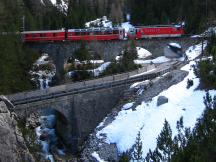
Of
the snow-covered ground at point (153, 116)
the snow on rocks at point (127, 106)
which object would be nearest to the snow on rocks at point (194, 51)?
the snow-covered ground at point (153, 116)

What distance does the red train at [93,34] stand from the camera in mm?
60281

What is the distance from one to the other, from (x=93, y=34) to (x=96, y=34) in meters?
0.39

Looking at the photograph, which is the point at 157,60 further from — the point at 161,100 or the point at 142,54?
the point at 161,100

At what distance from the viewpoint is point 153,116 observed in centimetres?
3488

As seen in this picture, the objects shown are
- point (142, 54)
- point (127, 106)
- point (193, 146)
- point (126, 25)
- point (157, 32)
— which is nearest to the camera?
point (193, 146)

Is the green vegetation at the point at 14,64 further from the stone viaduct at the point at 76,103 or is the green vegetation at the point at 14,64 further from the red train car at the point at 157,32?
the red train car at the point at 157,32

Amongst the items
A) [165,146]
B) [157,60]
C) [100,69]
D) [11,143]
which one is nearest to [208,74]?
[165,146]

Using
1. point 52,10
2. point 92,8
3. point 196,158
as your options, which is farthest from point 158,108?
point 92,8

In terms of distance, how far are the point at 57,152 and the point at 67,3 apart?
2499 inches

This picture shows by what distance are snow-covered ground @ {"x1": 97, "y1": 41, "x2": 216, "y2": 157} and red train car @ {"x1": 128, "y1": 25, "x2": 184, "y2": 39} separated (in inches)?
897

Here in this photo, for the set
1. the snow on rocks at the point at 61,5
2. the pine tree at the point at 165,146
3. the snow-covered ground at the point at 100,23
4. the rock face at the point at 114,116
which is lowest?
the rock face at the point at 114,116

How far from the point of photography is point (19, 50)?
178ft

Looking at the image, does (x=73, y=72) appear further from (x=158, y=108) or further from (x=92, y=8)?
(x=92, y=8)

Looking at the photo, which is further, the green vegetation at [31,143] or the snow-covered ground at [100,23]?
the snow-covered ground at [100,23]
